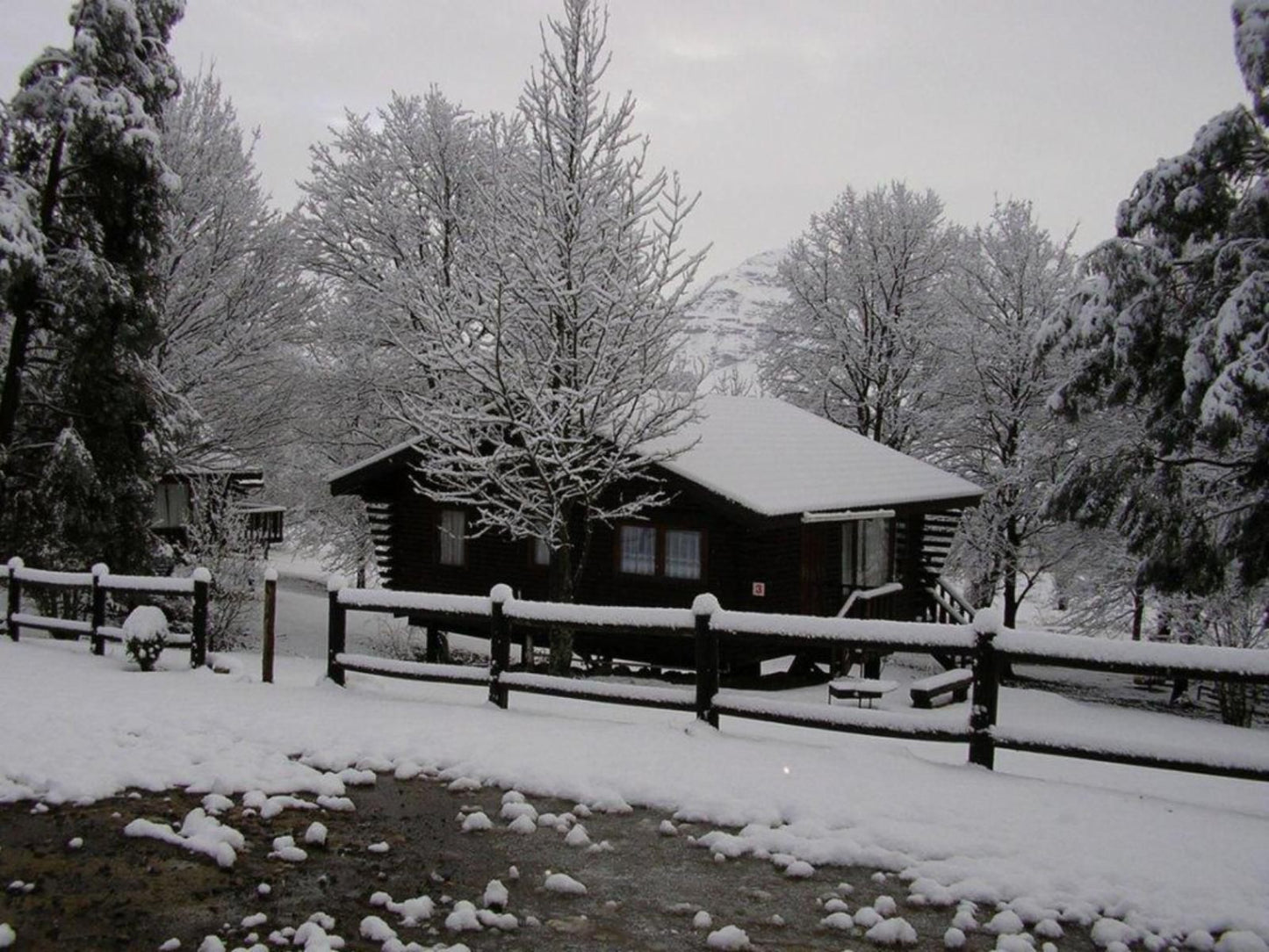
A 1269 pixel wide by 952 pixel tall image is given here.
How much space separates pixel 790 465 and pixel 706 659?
443 inches

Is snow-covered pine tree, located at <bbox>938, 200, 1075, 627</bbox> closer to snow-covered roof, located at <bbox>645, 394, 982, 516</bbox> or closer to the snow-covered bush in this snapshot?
snow-covered roof, located at <bbox>645, 394, 982, 516</bbox>

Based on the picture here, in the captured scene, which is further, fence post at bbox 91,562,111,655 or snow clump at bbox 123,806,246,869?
fence post at bbox 91,562,111,655

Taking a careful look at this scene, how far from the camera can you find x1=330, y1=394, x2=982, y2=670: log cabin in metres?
16.5

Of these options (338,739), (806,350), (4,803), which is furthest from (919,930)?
(806,350)

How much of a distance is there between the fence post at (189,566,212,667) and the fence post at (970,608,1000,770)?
8.31m

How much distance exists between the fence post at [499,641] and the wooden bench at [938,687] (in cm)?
730

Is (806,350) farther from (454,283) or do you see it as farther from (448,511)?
(454,283)

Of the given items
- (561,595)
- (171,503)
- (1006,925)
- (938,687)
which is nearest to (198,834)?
(1006,925)

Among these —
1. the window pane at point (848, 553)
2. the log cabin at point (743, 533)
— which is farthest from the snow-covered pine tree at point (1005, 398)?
the window pane at point (848, 553)

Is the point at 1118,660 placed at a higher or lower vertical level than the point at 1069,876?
higher

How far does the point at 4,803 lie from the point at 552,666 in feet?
26.1

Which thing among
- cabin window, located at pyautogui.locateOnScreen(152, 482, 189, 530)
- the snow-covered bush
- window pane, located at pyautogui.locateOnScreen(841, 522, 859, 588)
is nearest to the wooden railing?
window pane, located at pyautogui.locateOnScreen(841, 522, 859, 588)

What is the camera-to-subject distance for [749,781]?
641 centimetres

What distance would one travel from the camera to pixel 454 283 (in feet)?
45.8
